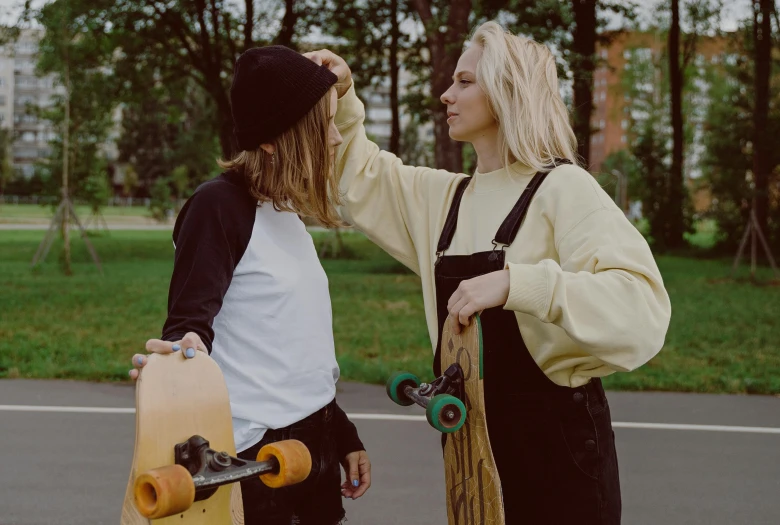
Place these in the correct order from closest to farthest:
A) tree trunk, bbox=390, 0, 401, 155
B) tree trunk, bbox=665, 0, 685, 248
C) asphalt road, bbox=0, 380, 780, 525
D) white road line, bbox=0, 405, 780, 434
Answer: asphalt road, bbox=0, 380, 780, 525 → white road line, bbox=0, 405, 780, 434 → tree trunk, bbox=390, 0, 401, 155 → tree trunk, bbox=665, 0, 685, 248

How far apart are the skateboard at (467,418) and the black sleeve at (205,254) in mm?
533

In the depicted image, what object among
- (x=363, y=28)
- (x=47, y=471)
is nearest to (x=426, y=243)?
(x=47, y=471)

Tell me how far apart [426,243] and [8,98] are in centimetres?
12392

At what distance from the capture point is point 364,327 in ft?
36.9

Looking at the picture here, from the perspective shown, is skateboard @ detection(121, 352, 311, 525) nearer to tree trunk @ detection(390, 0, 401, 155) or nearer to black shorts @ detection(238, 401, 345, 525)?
black shorts @ detection(238, 401, 345, 525)

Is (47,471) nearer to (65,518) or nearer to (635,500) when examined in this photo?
(65,518)

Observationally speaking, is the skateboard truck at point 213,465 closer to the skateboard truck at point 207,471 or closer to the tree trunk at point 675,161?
the skateboard truck at point 207,471

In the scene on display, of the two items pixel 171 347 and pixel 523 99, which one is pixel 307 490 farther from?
pixel 523 99

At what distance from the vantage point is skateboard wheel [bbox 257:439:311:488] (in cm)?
168

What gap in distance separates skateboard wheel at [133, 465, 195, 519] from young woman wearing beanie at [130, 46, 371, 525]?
1.68 ft

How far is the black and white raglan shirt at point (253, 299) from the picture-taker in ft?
6.31

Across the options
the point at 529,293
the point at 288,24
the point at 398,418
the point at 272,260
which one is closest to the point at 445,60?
the point at 398,418

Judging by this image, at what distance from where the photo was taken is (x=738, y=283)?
18062 mm

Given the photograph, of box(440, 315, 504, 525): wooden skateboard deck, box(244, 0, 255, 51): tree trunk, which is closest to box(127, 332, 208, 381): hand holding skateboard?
box(440, 315, 504, 525): wooden skateboard deck
